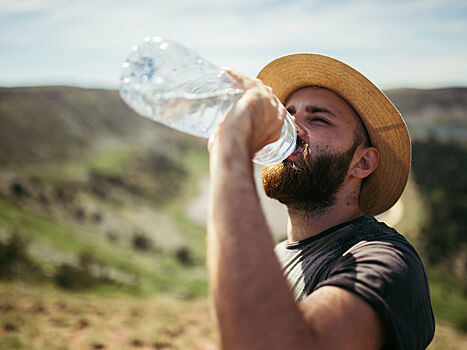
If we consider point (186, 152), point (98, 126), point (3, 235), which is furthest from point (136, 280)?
point (186, 152)

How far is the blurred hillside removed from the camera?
56.3 ft

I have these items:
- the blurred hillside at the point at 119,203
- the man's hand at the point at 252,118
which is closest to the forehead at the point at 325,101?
the man's hand at the point at 252,118

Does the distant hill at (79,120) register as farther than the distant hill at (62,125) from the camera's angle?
Yes

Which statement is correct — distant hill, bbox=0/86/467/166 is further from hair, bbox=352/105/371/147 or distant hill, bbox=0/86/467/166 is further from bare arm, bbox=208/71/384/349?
bare arm, bbox=208/71/384/349

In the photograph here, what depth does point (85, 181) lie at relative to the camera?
41312mm

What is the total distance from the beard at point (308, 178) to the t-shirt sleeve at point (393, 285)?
1.95ft

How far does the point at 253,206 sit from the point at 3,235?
2143cm

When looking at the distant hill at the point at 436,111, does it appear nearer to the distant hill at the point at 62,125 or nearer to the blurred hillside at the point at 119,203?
the blurred hillside at the point at 119,203

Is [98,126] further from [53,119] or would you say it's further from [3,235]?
[3,235]

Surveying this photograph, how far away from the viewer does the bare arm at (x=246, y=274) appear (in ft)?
3.52

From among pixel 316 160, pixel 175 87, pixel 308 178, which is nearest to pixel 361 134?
pixel 316 160

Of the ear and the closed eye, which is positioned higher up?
the closed eye

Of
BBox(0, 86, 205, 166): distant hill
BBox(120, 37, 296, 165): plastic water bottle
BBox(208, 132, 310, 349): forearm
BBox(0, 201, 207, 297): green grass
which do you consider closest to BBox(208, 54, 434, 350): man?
BBox(208, 132, 310, 349): forearm

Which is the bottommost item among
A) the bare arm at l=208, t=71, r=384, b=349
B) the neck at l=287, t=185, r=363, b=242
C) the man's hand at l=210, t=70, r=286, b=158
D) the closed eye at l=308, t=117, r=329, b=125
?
the neck at l=287, t=185, r=363, b=242
